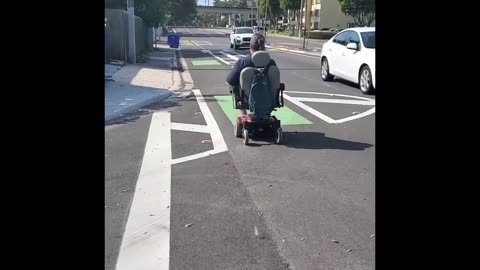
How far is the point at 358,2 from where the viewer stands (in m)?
48.6

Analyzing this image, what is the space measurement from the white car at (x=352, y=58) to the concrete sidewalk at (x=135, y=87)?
4390 millimetres

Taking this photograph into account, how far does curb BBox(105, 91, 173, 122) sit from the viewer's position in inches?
388

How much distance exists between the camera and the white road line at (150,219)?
3531 mm

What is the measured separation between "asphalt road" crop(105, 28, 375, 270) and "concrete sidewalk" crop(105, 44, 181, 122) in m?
1.31

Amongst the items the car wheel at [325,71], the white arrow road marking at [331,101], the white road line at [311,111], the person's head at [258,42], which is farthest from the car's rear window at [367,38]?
the person's head at [258,42]

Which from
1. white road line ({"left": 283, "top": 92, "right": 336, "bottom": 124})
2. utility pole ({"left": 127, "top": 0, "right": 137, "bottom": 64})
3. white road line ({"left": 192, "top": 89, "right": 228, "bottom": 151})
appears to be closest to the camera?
white road line ({"left": 192, "top": 89, "right": 228, "bottom": 151})

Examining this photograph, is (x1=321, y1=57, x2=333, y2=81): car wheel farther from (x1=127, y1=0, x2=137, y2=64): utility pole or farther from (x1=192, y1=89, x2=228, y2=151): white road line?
(x1=127, y1=0, x2=137, y2=64): utility pole

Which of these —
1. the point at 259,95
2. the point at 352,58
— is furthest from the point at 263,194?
the point at 352,58

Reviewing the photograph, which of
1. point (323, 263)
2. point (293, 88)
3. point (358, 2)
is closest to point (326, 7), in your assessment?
point (358, 2)

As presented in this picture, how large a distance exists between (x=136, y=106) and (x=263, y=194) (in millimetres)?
6568

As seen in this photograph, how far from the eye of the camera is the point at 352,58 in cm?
1326

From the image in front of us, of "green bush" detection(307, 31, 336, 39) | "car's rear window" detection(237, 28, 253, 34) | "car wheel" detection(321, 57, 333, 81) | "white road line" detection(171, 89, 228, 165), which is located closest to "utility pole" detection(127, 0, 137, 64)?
"car wheel" detection(321, 57, 333, 81)
